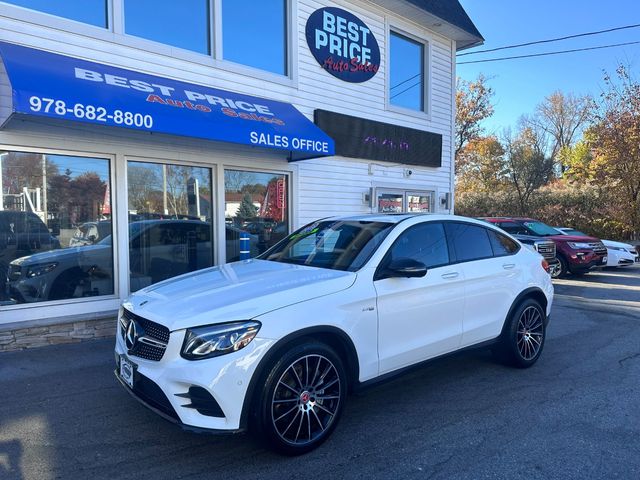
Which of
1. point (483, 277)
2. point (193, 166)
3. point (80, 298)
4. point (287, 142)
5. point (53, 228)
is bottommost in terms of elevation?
point (80, 298)

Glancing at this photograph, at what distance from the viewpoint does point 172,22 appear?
7.18 metres

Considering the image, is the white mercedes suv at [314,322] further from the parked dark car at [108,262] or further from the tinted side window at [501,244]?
the parked dark car at [108,262]

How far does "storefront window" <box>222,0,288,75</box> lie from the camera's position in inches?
311

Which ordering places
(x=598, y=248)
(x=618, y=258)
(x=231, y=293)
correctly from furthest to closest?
1. (x=618, y=258)
2. (x=598, y=248)
3. (x=231, y=293)

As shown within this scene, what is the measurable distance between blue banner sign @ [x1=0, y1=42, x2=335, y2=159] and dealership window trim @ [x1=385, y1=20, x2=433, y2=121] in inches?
130

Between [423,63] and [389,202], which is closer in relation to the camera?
[389,202]

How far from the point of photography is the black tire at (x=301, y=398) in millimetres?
3025

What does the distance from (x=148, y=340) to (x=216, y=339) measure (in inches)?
22.1

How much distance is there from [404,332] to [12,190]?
5.11m

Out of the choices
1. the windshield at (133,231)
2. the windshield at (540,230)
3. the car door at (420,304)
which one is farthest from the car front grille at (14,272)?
the windshield at (540,230)

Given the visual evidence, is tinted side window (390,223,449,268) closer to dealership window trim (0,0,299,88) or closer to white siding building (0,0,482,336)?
white siding building (0,0,482,336)

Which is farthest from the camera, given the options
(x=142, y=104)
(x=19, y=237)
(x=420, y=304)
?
(x=19, y=237)

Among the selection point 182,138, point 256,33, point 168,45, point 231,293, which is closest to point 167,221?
point 182,138

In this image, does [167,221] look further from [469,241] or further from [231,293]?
[469,241]
